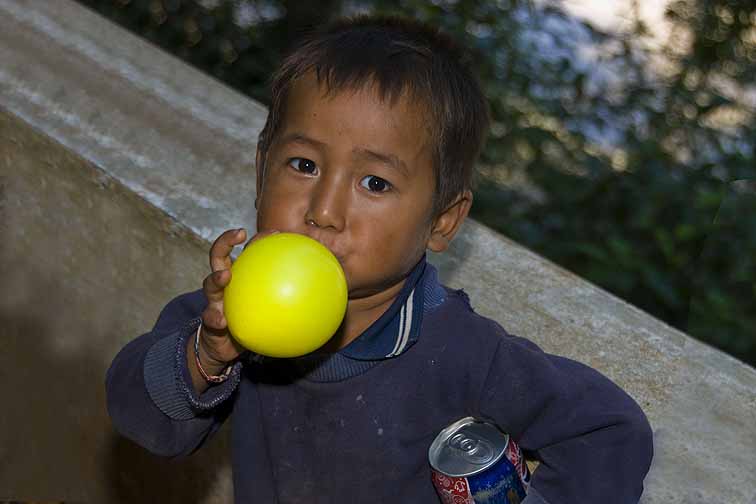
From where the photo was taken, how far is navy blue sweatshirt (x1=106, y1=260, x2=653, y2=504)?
65.1 inches

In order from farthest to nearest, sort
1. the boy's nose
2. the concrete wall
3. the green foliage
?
the green foliage < the concrete wall < the boy's nose

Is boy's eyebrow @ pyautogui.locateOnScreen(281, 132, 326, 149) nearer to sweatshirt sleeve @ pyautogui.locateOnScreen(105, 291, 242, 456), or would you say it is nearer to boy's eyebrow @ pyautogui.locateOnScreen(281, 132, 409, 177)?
boy's eyebrow @ pyautogui.locateOnScreen(281, 132, 409, 177)

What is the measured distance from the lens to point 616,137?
432cm

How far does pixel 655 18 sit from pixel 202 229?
3.16m

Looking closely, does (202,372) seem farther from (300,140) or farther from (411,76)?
(411,76)

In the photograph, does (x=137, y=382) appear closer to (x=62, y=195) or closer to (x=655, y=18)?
(x=62, y=195)

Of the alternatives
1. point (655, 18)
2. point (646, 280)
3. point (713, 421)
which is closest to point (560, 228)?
point (646, 280)

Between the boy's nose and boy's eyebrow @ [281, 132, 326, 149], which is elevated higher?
boy's eyebrow @ [281, 132, 326, 149]

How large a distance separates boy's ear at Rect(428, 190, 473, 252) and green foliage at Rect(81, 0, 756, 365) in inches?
70.5

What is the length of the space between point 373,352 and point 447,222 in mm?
309

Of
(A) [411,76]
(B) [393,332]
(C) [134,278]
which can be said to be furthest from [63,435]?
(A) [411,76]

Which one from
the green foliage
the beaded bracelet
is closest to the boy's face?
the beaded bracelet

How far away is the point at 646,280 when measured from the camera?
144 inches

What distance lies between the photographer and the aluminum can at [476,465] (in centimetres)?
170
